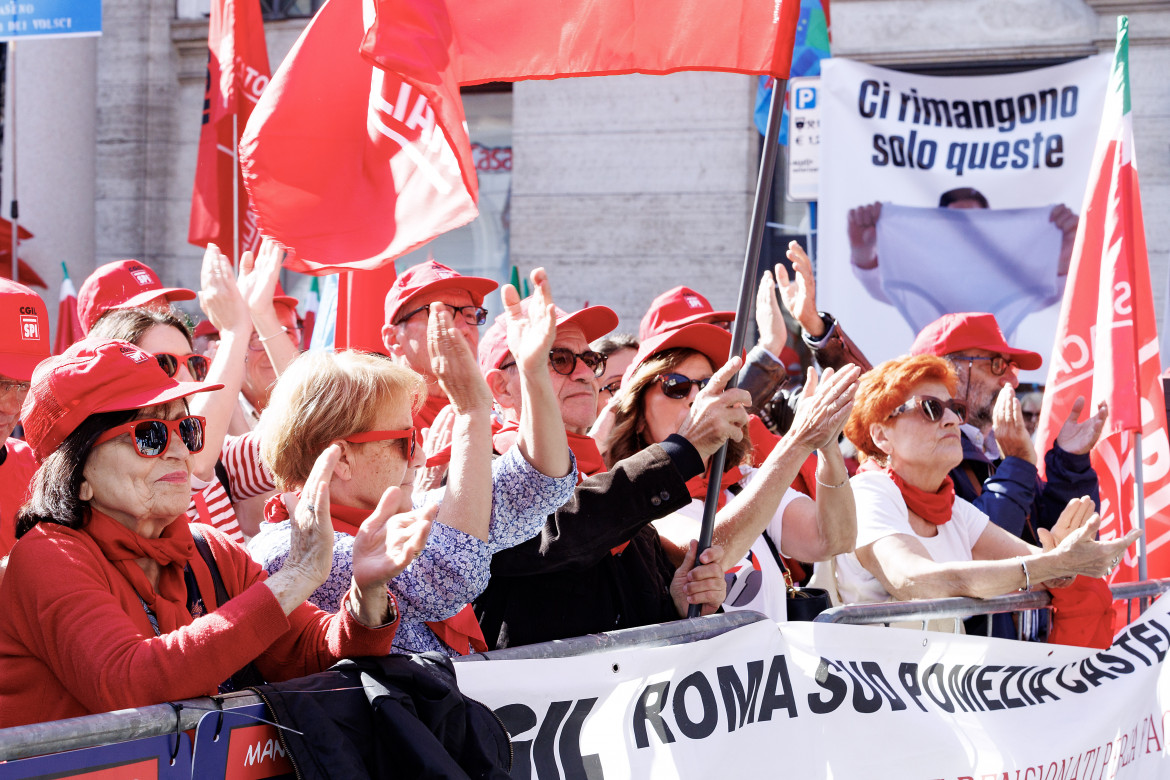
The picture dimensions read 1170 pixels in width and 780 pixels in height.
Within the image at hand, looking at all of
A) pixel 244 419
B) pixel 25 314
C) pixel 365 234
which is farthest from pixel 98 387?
pixel 244 419

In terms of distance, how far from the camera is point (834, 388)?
10.5 ft

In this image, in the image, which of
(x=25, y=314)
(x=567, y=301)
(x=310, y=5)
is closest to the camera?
(x=25, y=314)

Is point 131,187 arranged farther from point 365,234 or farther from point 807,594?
point 807,594

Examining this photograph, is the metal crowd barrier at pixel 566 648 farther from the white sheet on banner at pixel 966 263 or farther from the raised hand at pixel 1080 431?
the white sheet on banner at pixel 966 263

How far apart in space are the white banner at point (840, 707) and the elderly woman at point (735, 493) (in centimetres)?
40

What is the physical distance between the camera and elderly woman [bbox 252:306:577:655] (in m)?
2.49

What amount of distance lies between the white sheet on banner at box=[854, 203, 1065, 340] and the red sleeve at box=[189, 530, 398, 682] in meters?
4.24

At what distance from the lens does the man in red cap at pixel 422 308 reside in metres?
3.63

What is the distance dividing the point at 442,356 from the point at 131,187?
8.41 meters

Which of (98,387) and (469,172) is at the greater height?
(469,172)

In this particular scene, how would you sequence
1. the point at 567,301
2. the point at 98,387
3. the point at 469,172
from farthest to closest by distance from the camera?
the point at 567,301
the point at 469,172
the point at 98,387

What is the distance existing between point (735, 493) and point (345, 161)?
1555 mm

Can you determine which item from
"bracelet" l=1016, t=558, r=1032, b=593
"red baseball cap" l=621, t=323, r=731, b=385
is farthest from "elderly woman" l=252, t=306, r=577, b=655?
"bracelet" l=1016, t=558, r=1032, b=593

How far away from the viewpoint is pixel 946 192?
244 inches
